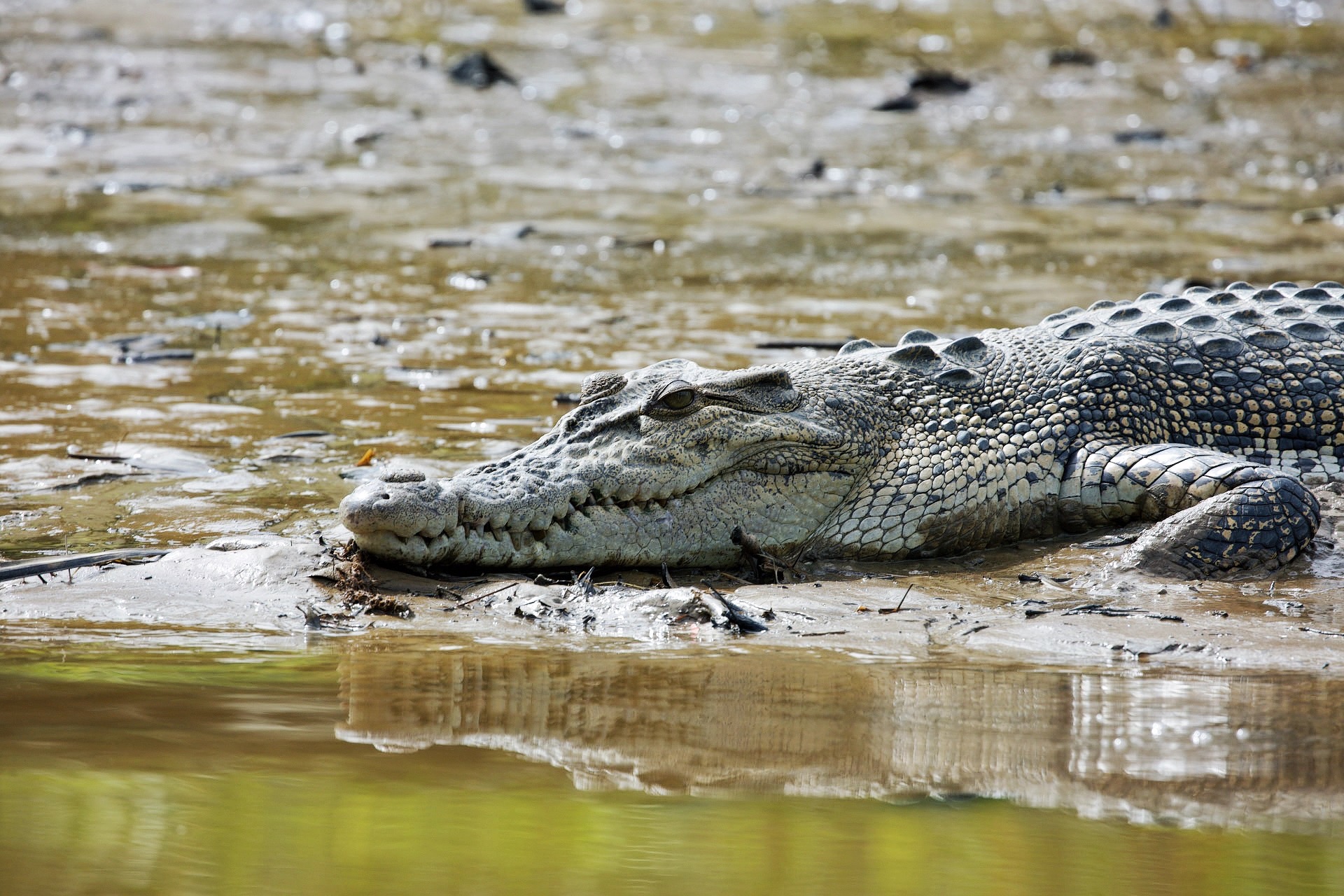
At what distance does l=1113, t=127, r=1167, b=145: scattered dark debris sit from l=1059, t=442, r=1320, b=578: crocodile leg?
365 inches

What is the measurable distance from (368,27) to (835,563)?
550 inches

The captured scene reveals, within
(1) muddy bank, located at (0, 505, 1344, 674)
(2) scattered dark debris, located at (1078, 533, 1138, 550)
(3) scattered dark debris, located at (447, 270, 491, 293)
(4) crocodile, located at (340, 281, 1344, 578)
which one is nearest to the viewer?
(1) muddy bank, located at (0, 505, 1344, 674)

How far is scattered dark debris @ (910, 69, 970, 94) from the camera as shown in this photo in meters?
15.0

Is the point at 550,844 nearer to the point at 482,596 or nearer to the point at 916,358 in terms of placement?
the point at 482,596

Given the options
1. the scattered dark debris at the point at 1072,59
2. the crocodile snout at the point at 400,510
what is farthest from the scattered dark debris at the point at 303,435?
the scattered dark debris at the point at 1072,59

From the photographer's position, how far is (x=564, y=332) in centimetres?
802

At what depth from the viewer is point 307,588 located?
4324 mm

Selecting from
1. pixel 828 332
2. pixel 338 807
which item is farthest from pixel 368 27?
pixel 338 807

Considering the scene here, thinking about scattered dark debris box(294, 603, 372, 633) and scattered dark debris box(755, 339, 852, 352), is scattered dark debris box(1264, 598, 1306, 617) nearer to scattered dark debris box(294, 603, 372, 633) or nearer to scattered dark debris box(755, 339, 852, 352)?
scattered dark debris box(294, 603, 372, 633)

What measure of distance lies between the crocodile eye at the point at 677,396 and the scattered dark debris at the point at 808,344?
2.76 meters

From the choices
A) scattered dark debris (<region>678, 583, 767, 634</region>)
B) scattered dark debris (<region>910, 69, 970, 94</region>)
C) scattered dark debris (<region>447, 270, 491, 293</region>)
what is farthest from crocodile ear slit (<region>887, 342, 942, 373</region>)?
A: scattered dark debris (<region>910, 69, 970, 94</region>)

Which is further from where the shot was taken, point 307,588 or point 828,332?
point 828,332

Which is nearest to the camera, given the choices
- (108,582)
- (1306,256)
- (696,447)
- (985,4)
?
(108,582)

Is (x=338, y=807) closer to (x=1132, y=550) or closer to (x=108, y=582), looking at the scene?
(x=108, y=582)
